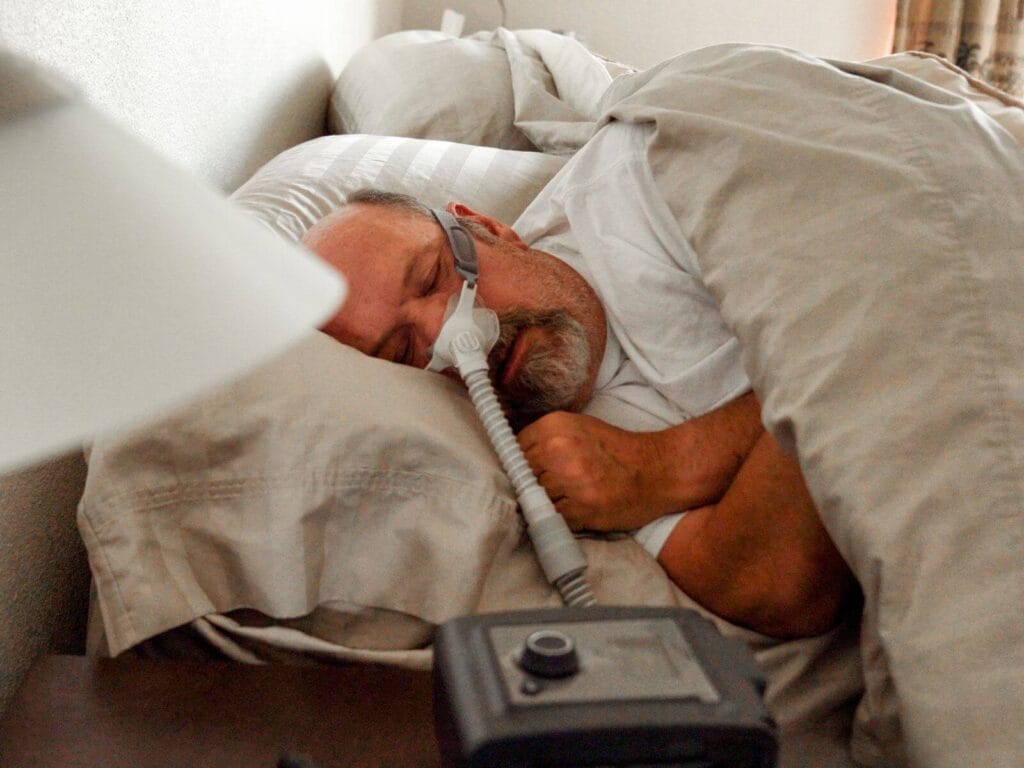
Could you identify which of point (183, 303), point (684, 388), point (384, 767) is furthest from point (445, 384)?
point (183, 303)

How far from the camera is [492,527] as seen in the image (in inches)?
31.4

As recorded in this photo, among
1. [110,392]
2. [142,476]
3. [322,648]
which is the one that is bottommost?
[322,648]

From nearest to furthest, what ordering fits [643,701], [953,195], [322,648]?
[643,701] → [322,648] → [953,195]

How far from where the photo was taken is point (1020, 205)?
86 centimetres

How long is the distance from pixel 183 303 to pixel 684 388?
0.80 m

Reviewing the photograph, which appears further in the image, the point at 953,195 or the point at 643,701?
the point at 953,195

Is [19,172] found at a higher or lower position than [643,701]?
higher

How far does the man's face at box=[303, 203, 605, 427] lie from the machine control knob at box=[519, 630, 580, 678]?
1.89ft

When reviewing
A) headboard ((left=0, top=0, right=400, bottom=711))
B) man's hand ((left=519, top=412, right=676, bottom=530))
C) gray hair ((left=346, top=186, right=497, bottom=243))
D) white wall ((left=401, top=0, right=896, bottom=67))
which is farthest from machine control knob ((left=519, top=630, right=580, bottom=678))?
white wall ((left=401, top=0, right=896, bottom=67))

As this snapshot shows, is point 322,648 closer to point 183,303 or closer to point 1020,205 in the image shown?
point 183,303

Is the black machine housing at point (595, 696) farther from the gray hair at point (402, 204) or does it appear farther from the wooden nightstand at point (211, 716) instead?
the gray hair at point (402, 204)

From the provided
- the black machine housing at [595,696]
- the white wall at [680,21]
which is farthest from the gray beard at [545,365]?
the white wall at [680,21]

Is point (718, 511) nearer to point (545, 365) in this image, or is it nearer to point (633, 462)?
point (633, 462)

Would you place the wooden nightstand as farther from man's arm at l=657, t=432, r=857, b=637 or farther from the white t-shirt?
the white t-shirt
